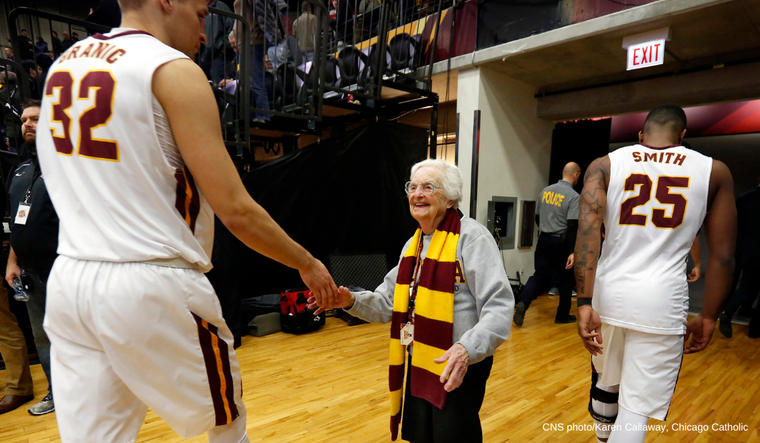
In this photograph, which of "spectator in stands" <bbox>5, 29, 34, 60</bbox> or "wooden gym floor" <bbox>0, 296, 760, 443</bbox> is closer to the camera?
"wooden gym floor" <bbox>0, 296, 760, 443</bbox>

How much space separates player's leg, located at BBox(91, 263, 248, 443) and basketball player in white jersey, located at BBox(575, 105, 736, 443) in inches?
57.4

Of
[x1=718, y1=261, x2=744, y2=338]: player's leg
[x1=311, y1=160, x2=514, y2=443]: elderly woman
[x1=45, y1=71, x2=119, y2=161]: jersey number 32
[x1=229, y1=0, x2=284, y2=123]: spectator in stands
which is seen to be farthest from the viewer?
[x1=718, y1=261, x2=744, y2=338]: player's leg

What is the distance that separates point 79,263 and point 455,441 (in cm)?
138

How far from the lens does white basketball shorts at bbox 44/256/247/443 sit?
93 cm

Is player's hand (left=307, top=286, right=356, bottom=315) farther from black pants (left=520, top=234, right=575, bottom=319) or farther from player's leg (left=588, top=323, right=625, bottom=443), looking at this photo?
black pants (left=520, top=234, right=575, bottom=319)

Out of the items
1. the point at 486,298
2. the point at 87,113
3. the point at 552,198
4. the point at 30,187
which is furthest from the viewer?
the point at 552,198

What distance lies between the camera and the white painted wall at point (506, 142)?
5160 mm

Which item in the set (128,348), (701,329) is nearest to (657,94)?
(701,329)

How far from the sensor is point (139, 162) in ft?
3.08

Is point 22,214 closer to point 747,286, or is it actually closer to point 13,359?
point 13,359

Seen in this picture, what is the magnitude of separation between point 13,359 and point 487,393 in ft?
10.6

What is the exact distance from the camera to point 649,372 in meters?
1.61

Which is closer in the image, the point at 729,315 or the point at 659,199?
the point at 659,199

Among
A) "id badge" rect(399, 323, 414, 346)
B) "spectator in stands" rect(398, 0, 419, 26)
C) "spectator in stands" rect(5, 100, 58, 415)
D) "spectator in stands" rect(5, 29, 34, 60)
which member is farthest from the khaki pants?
"spectator in stands" rect(5, 29, 34, 60)
